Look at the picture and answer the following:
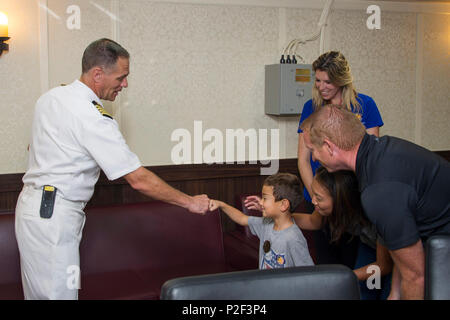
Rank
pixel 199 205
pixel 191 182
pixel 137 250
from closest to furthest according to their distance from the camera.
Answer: pixel 199 205
pixel 137 250
pixel 191 182

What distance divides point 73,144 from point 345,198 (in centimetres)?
117

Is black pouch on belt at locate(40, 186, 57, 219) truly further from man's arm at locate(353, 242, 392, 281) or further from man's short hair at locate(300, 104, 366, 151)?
man's arm at locate(353, 242, 392, 281)

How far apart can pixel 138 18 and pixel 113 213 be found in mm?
1367

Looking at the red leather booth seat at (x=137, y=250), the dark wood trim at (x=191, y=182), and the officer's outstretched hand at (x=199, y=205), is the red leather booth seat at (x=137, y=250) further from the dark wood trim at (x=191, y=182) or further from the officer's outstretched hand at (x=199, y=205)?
the officer's outstretched hand at (x=199, y=205)

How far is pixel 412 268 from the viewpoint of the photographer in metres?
1.59

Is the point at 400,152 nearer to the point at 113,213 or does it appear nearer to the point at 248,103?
the point at 113,213

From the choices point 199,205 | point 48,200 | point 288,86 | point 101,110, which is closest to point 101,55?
point 101,110

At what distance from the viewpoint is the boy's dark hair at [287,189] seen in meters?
2.37

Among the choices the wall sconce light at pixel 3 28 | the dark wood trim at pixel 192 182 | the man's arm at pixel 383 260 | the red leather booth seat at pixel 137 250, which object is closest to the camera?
the man's arm at pixel 383 260

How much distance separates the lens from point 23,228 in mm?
2205

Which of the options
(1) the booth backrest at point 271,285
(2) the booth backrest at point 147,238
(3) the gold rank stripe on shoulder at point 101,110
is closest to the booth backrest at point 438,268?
(1) the booth backrest at point 271,285

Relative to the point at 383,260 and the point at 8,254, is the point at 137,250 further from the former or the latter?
the point at 383,260

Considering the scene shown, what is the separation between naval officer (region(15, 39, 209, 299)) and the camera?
7.08 feet

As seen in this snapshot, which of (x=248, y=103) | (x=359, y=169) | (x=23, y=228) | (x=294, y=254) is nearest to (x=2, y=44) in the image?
(x=23, y=228)
